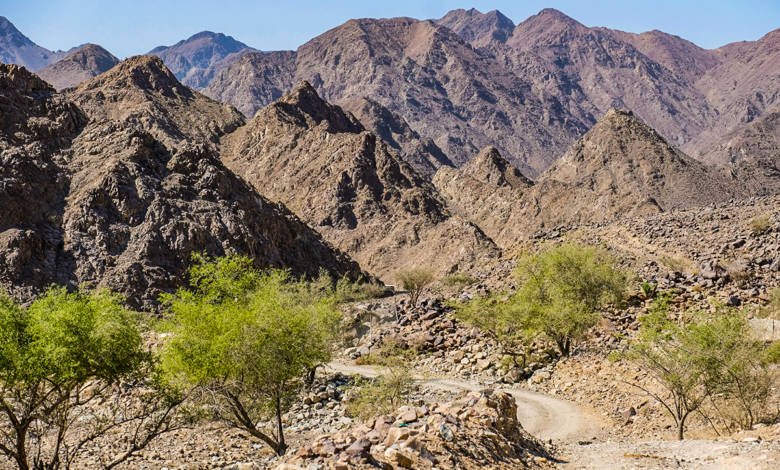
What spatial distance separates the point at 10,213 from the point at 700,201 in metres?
105

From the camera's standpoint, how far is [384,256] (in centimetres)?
8875

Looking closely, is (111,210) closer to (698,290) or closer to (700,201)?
(698,290)

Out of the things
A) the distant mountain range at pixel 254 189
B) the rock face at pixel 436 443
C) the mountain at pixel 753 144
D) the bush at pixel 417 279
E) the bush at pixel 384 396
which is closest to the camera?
the rock face at pixel 436 443

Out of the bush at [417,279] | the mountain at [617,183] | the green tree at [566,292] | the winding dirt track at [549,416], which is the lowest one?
the winding dirt track at [549,416]

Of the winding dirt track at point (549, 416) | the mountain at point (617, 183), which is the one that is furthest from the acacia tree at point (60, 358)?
the mountain at point (617, 183)

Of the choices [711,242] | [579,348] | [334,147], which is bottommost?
[579,348]

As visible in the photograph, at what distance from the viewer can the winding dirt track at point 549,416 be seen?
21388 millimetres

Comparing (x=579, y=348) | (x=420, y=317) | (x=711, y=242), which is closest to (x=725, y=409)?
(x=579, y=348)

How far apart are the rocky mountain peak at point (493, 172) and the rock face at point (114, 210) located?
2477 inches

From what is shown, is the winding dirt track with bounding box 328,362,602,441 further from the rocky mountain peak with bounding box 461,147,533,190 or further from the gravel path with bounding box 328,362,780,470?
the rocky mountain peak with bounding box 461,147,533,190

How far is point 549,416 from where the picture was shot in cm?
2372

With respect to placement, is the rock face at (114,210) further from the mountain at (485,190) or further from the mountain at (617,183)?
the mountain at (617,183)

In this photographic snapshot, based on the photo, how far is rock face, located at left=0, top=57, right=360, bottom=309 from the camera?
4891 centimetres

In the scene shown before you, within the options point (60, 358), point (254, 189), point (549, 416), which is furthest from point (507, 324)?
point (254, 189)
